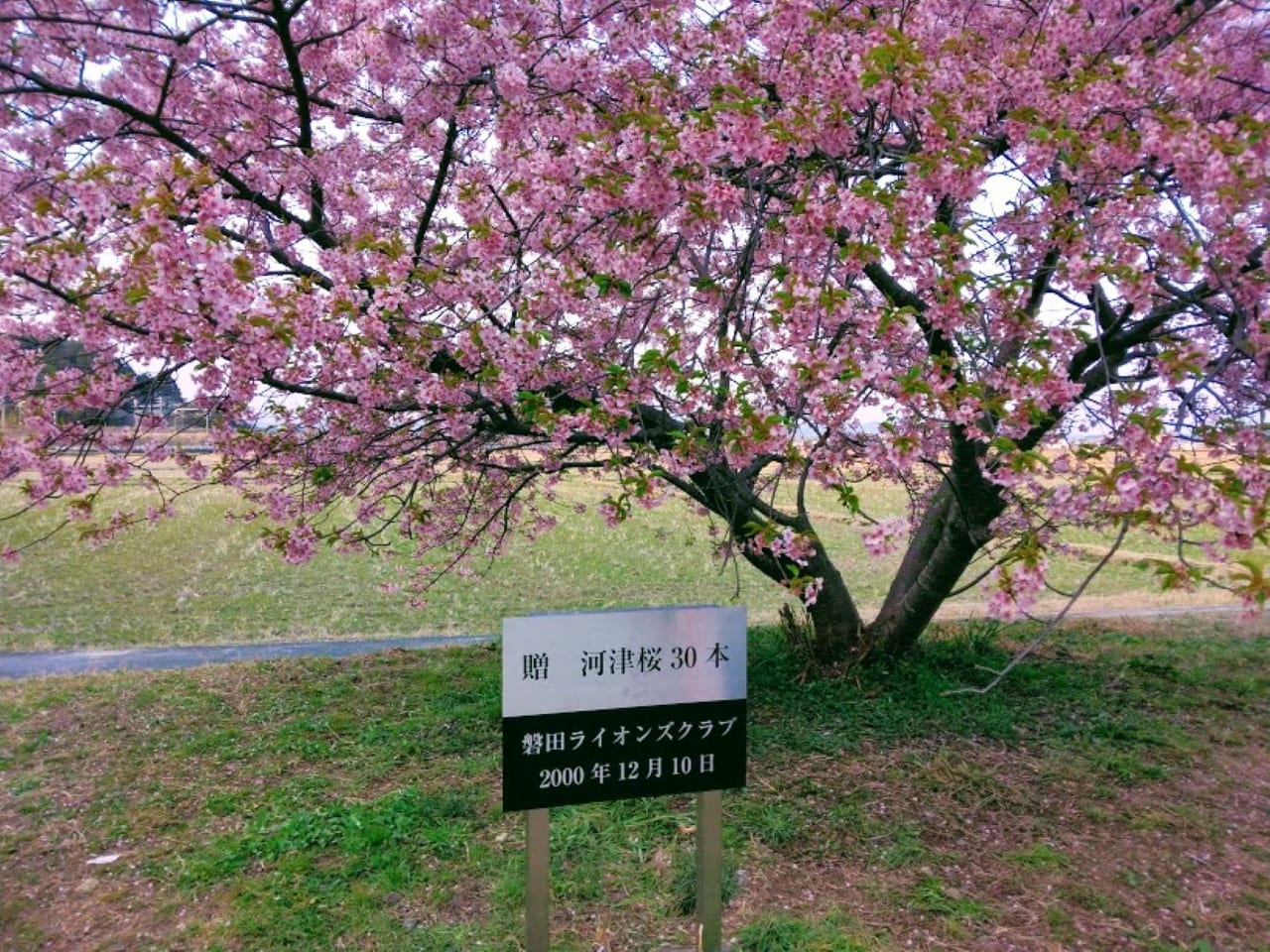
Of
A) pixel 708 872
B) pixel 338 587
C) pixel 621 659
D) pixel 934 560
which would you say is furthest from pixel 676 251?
pixel 338 587

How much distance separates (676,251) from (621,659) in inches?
67.5

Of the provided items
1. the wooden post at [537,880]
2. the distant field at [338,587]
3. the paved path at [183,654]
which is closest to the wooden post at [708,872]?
the wooden post at [537,880]

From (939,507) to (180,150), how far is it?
16.0 feet

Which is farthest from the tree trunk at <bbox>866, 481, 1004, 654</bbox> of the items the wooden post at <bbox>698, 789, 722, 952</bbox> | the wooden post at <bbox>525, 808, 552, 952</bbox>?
the wooden post at <bbox>525, 808, 552, 952</bbox>

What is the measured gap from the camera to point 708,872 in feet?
8.76

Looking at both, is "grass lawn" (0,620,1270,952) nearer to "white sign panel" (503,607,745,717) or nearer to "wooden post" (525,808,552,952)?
"wooden post" (525,808,552,952)

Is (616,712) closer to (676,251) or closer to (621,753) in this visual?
(621,753)

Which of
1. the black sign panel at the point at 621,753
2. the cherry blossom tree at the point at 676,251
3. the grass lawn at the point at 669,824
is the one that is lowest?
the grass lawn at the point at 669,824

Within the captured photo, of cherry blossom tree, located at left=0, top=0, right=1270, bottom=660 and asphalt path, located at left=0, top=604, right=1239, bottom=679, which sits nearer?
cherry blossom tree, located at left=0, top=0, right=1270, bottom=660

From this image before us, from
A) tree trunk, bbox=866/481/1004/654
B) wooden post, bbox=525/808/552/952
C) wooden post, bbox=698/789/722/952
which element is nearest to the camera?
wooden post, bbox=525/808/552/952

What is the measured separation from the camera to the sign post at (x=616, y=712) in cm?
238

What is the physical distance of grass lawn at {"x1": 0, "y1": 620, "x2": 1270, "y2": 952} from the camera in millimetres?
2922

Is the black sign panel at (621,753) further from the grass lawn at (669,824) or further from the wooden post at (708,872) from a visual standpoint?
the grass lawn at (669,824)

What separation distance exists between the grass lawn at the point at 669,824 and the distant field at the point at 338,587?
1.84 metres
